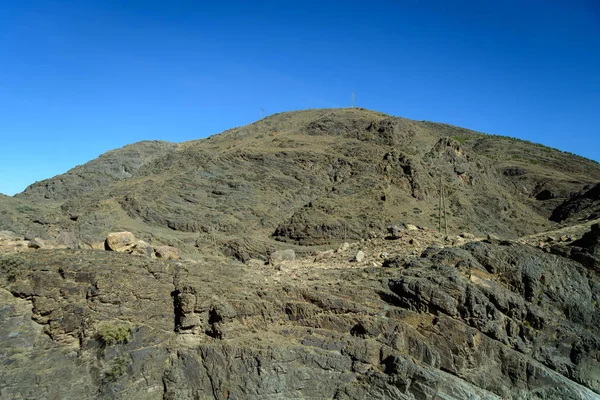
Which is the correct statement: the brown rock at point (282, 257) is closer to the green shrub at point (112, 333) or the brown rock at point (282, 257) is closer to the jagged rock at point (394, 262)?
the jagged rock at point (394, 262)

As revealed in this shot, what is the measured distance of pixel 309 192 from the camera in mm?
34469

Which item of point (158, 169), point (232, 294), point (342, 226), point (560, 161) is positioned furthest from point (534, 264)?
point (560, 161)

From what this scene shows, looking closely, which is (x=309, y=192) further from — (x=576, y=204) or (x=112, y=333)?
(x=112, y=333)

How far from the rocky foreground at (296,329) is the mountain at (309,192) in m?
12.3

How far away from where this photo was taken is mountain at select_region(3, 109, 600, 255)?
2783 cm

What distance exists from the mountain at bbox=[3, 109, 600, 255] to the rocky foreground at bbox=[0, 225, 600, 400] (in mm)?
12338

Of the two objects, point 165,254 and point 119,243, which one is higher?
point 119,243

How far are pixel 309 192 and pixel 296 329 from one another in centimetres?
2463

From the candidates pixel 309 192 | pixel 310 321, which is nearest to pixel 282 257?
pixel 310 321

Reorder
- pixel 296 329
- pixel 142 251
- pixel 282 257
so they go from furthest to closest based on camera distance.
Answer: pixel 282 257
pixel 142 251
pixel 296 329

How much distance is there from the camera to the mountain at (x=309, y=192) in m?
27.8

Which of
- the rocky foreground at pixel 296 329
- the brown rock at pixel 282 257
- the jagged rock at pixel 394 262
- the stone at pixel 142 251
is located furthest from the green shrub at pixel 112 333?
the jagged rock at pixel 394 262

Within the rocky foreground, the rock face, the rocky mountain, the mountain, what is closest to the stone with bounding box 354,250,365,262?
the rocky mountain

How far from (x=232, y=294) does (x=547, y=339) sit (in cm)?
816
